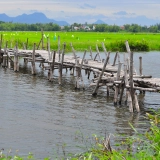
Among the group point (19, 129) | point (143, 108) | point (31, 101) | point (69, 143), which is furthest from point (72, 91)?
point (69, 143)

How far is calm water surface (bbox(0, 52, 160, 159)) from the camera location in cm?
1226

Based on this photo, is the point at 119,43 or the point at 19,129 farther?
the point at 119,43

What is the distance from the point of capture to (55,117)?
15.8 metres

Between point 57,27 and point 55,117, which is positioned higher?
point 57,27

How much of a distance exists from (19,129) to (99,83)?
633 centimetres

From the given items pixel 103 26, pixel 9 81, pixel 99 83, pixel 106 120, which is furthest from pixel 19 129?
pixel 103 26

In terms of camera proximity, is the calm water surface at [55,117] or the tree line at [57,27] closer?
the calm water surface at [55,117]

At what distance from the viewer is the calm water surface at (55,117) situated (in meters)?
12.3

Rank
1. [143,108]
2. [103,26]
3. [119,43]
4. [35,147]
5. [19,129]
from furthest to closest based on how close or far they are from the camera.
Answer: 1. [103,26]
2. [119,43]
3. [143,108]
4. [19,129]
5. [35,147]

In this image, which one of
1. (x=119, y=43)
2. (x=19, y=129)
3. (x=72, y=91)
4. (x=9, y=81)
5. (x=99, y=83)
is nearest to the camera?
(x=19, y=129)

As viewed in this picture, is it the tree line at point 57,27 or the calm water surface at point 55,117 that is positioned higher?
the tree line at point 57,27

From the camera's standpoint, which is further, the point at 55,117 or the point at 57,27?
the point at 57,27

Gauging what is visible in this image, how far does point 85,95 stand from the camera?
20.4m

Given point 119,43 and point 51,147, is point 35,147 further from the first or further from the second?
point 119,43
